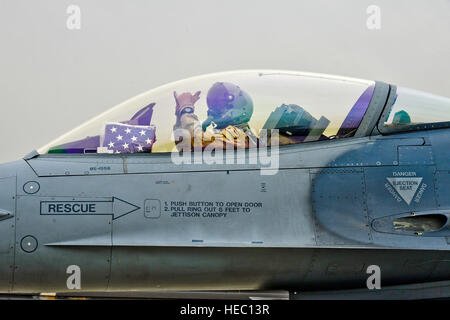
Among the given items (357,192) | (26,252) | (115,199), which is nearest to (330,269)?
(357,192)

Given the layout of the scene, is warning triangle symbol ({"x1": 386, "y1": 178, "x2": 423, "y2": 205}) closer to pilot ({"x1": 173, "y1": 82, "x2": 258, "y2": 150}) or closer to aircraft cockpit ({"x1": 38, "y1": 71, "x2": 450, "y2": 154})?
aircraft cockpit ({"x1": 38, "y1": 71, "x2": 450, "y2": 154})

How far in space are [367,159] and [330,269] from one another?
34.6 inches

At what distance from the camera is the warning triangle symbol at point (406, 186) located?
4.78 metres

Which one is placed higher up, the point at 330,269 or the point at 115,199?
the point at 115,199

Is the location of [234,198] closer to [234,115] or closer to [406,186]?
[234,115]

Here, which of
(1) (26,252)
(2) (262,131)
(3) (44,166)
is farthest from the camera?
(2) (262,131)

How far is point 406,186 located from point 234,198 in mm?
1300

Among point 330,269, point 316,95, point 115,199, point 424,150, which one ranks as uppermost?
point 316,95

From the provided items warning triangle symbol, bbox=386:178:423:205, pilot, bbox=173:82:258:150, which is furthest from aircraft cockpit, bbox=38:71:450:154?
warning triangle symbol, bbox=386:178:423:205

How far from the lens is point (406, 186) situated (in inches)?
189

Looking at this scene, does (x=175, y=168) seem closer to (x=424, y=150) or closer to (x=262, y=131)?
(x=262, y=131)

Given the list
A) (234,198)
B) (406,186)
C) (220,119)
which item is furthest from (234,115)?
(406,186)

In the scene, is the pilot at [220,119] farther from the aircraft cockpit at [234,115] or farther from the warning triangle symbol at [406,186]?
the warning triangle symbol at [406,186]

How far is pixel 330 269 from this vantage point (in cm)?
471
